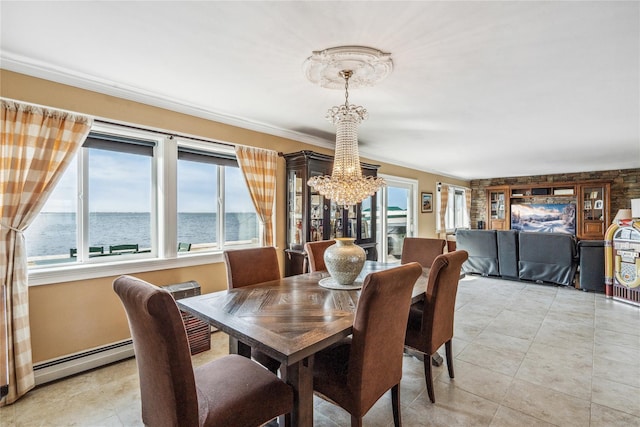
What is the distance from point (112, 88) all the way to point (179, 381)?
2.48 m

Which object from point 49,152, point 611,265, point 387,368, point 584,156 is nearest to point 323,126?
point 49,152

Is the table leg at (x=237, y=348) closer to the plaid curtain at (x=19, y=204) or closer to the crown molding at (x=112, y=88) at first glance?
the plaid curtain at (x=19, y=204)

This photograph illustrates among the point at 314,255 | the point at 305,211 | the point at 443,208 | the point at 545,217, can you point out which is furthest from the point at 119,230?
the point at 545,217

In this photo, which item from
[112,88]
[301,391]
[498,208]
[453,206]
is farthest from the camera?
[498,208]

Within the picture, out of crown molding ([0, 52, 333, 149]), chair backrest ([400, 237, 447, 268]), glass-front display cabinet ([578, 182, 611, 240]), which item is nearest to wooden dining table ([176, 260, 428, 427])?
chair backrest ([400, 237, 447, 268])

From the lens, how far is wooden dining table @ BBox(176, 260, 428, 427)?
1.34 metres

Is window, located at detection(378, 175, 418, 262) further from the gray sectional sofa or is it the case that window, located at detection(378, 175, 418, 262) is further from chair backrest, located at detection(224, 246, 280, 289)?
chair backrest, located at detection(224, 246, 280, 289)

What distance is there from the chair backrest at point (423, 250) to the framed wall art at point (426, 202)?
3903 mm

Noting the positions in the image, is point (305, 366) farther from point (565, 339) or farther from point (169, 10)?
point (565, 339)

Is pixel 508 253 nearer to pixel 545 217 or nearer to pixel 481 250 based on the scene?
pixel 481 250

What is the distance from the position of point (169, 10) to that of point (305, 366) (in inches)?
75.5

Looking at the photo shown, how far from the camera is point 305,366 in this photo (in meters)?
1.44

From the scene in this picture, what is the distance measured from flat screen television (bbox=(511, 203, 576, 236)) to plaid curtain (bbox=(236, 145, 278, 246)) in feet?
26.1

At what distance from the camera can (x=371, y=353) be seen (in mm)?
1484
